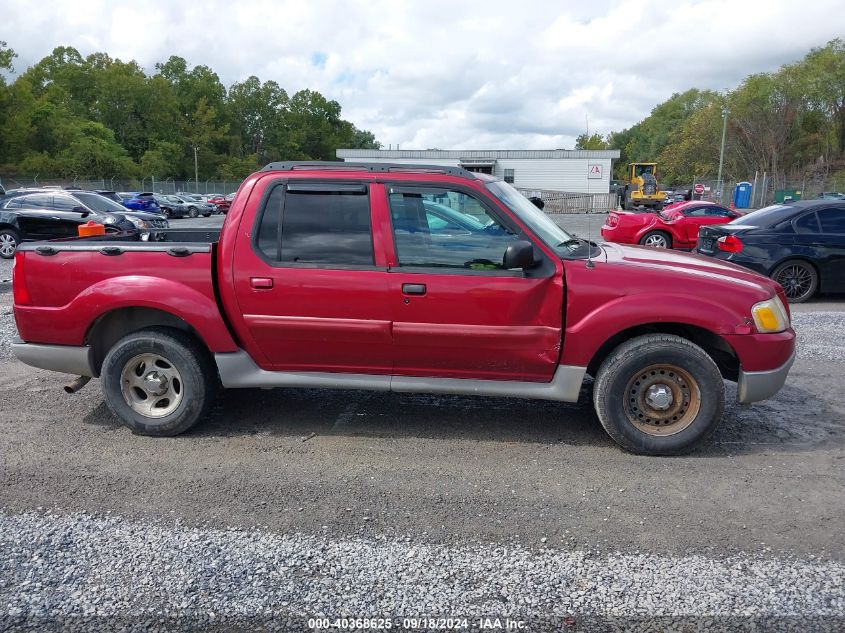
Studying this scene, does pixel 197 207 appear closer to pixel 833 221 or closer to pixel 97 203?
pixel 97 203

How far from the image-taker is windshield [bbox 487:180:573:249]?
4328mm

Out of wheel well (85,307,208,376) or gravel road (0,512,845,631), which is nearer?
gravel road (0,512,845,631)

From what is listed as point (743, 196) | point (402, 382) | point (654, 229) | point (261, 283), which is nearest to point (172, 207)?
point (654, 229)

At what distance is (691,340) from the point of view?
441cm

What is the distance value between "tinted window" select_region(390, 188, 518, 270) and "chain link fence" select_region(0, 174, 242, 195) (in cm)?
3930

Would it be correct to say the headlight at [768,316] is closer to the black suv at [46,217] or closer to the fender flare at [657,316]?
the fender flare at [657,316]

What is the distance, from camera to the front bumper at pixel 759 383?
4141 mm

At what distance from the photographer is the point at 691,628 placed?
103 inches

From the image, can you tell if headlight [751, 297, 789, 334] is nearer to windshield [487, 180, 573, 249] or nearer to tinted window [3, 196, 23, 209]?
windshield [487, 180, 573, 249]

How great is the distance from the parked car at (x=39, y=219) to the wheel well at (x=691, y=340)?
1381cm

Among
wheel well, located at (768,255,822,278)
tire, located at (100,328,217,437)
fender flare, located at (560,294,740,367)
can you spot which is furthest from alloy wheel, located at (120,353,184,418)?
wheel well, located at (768,255,822,278)

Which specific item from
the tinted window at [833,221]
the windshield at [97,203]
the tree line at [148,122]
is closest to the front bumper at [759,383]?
the tinted window at [833,221]

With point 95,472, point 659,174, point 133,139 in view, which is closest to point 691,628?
point 95,472

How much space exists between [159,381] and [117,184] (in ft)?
192
